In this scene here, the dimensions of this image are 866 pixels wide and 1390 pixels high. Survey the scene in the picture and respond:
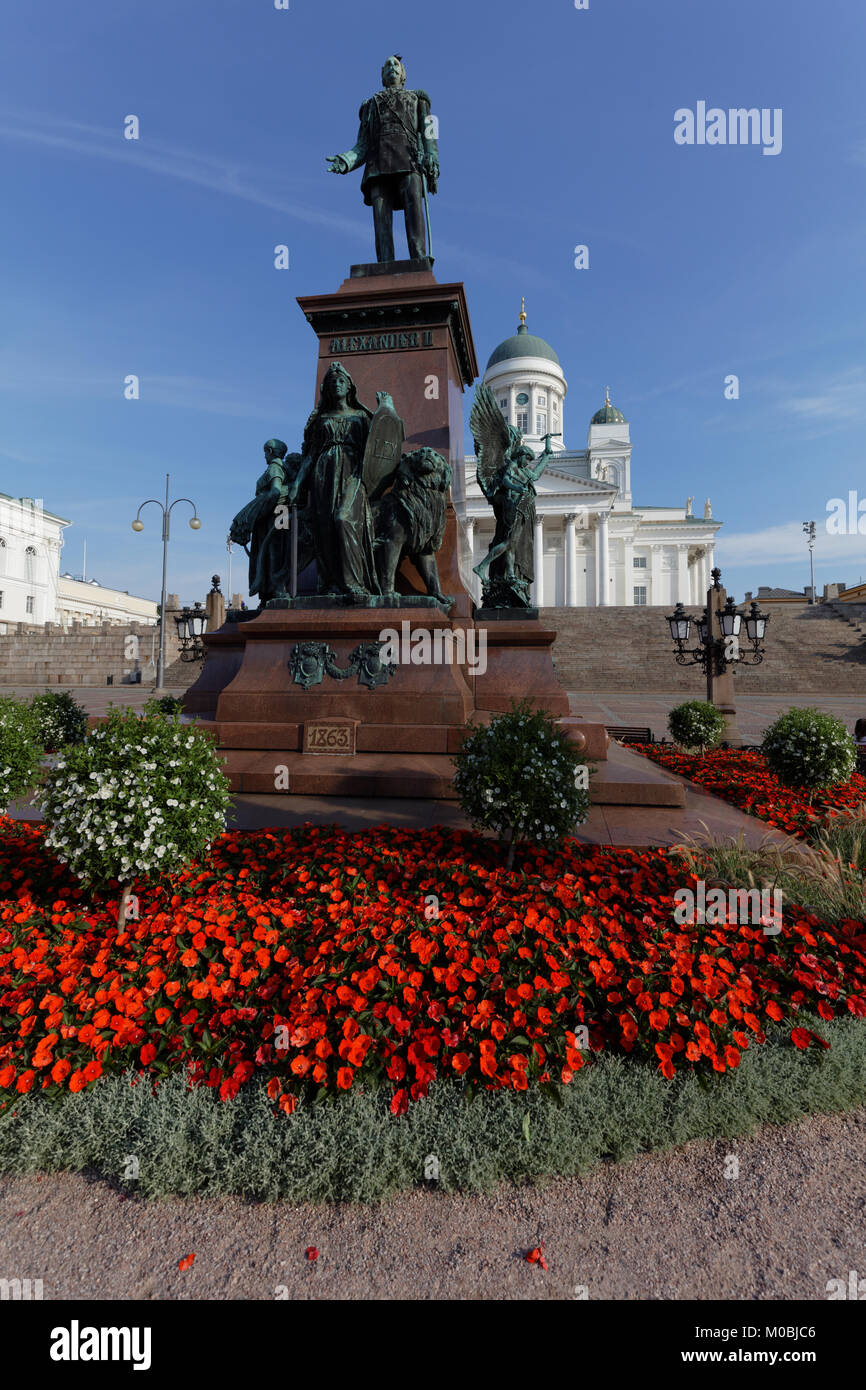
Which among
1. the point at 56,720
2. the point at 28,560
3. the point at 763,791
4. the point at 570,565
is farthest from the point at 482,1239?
Result: the point at 28,560

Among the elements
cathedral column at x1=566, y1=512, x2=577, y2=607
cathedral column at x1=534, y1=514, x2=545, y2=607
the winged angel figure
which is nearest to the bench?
the winged angel figure

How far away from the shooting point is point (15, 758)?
576 centimetres

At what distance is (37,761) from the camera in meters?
6.11

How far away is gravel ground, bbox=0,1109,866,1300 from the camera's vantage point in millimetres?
2109

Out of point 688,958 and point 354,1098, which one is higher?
point 688,958

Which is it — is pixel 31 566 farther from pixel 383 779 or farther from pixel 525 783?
pixel 525 783

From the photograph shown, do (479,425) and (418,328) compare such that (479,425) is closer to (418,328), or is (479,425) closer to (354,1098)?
(418,328)

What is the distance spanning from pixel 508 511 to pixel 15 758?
24.2 feet

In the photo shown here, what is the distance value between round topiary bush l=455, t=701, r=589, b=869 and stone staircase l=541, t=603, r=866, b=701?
27243 mm

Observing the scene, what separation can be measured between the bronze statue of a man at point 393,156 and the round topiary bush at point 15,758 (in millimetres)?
8813

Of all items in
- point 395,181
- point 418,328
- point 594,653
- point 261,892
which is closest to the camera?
point 261,892

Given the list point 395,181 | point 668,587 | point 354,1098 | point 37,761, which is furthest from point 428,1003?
point 668,587

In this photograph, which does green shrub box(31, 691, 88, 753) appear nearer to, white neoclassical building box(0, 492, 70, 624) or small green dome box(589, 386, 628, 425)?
white neoclassical building box(0, 492, 70, 624)
